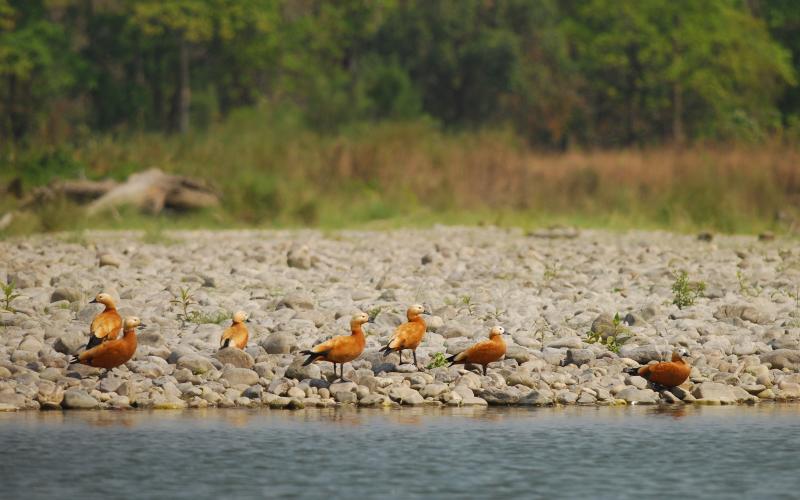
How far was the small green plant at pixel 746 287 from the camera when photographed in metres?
14.7

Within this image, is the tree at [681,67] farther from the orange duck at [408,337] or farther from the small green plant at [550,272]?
the orange duck at [408,337]

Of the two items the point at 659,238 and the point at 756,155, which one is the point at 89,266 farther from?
the point at 756,155

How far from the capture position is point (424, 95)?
4622 cm

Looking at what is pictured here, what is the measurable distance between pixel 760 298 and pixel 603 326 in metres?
2.94

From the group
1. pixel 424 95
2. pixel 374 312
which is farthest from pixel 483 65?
pixel 374 312

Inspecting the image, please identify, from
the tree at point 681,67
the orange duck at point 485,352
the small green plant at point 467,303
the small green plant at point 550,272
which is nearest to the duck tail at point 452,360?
the orange duck at point 485,352

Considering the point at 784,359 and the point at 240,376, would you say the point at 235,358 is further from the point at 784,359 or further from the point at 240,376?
the point at 784,359

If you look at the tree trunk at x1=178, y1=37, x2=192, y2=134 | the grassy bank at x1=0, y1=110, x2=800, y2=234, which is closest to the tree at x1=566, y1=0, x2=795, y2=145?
the tree trunk at x1=178, y1=37, x2=192, y2=134

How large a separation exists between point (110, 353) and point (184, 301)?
9.01ft

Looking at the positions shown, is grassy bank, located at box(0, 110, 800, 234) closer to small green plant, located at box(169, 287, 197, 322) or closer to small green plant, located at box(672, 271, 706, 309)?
small green plant, located at box(169, 287, 197, 322)

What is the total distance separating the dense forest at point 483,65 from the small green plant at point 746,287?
2578cm

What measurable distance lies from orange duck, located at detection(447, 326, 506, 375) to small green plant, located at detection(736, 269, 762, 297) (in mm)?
4787

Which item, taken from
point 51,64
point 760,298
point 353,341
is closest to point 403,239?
point 760,298

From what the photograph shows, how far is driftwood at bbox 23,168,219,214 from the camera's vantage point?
894 inches
